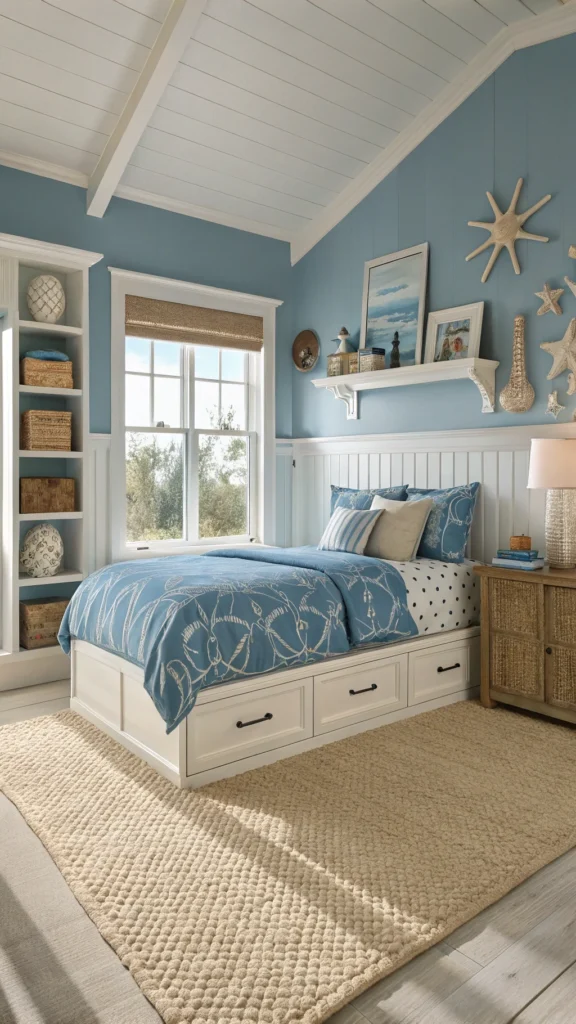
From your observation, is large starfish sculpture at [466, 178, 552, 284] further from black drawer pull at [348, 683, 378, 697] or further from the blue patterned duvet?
black drawer pull at [348, 683, 378, 697]

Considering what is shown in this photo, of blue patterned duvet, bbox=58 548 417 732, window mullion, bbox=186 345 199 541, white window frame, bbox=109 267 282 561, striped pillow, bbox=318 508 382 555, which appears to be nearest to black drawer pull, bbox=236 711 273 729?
blue patterned duvet, bbox=58 548 417 732

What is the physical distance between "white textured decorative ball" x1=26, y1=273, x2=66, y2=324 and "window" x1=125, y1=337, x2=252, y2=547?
0.58 m

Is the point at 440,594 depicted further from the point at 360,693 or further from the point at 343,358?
the point at 343,358

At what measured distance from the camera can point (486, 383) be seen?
3846mm

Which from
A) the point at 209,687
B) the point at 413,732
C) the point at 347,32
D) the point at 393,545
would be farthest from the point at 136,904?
the point at 347,32

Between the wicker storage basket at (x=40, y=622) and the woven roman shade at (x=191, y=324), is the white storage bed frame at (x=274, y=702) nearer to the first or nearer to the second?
the wicker storage basket at (x=40, y=622)

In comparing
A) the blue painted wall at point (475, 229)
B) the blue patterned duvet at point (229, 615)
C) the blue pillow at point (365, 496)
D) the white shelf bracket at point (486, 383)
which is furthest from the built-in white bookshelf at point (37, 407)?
the white shelf bracket at point (486, 383)

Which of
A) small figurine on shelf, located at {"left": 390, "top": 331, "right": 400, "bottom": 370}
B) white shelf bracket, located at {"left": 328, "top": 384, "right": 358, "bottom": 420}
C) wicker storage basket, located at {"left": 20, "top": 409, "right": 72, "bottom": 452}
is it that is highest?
small figurine on shelf, located at {"left": 390, "top": 331, "right": 400, "bottom": 370}

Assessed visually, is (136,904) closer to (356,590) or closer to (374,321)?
(356,590)

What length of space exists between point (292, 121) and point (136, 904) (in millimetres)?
3920

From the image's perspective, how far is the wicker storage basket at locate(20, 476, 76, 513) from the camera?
3.76m

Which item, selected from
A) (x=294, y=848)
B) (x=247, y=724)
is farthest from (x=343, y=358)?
(x=294, y=848)

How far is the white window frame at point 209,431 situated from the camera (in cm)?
423

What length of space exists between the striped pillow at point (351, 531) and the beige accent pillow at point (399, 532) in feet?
0.13
